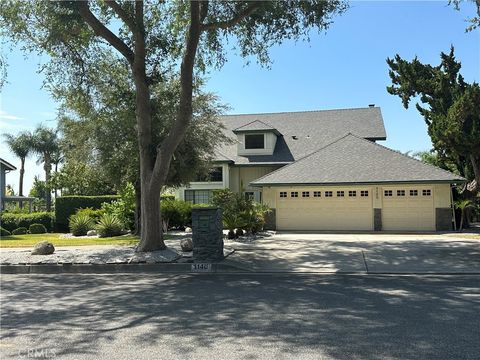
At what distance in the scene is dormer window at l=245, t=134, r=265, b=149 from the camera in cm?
3175

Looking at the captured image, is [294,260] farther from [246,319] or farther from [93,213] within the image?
[93,213]

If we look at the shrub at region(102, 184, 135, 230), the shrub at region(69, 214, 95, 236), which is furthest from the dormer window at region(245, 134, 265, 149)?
the shrub at region(69, 214, 95, 236)

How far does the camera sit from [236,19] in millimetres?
13992

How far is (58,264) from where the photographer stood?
12906 mm

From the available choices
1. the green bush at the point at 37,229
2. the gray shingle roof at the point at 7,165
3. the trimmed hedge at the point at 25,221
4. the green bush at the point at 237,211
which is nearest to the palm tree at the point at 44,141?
the gray shingle roof at the point at 7,165

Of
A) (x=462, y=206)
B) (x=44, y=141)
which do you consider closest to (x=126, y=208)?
(x=462, y=206)

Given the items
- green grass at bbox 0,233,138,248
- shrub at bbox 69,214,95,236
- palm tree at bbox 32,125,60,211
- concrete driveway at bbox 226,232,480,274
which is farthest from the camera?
palm tree at bbox 32,125,60,211

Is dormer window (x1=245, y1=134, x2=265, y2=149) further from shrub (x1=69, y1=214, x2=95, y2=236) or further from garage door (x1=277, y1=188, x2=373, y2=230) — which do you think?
shrub (x1=69, y1=214, x2=95, y2=236)

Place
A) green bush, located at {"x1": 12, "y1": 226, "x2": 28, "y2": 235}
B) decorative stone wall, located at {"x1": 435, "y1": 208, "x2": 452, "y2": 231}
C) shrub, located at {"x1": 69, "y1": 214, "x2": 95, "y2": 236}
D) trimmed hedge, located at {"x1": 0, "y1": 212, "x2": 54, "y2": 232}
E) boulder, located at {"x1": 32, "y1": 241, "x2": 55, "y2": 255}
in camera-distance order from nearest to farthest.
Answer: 1. boulder, located at {"x1": 32, "y1": 241, "x2": 55, "y2": 255}
2. decorative stone wall, located at {"x1": 435, "y1": 208, "x2": 452, "y2": 231}
3. shrub, located at {"x1": 69, "y1": 214, "x2": 95, "y2": 236}
4. green bush, located at {"x1": 12, "y1": 226, "x2": 28, "y2": 235}
5. trimmed hedge, located at {"x1": 0, "y1": 212, "x2": 54, "y2": 232}

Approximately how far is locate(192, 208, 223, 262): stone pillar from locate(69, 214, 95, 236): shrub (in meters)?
13.7

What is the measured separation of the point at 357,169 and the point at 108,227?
12156 millimetres

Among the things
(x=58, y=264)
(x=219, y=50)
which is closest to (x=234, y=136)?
(x=219, y=50)

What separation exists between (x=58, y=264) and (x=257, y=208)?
967 centimetres

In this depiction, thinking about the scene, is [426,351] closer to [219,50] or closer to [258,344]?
[258,344]
